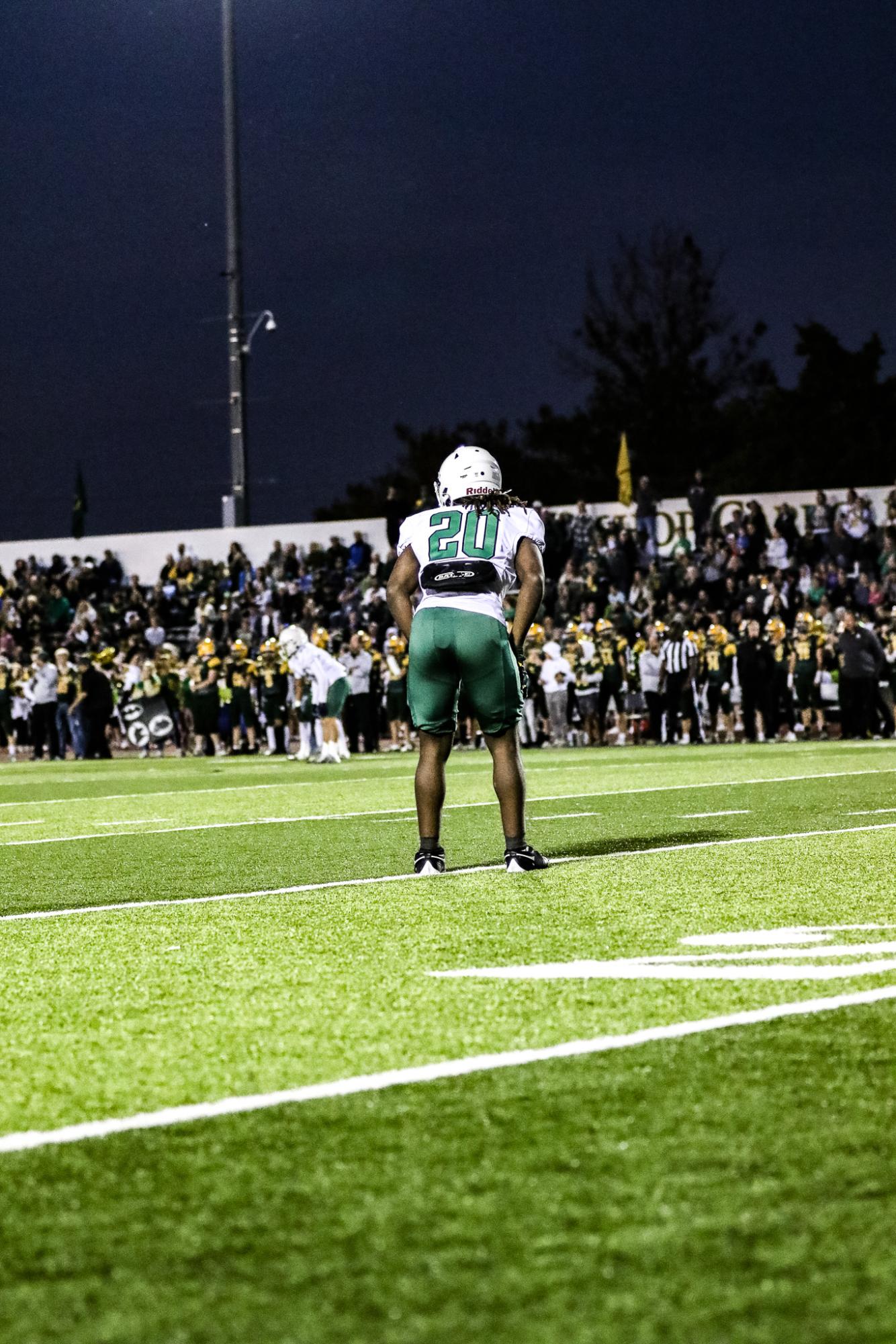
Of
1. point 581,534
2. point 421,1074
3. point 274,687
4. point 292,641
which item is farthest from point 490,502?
point 581,534

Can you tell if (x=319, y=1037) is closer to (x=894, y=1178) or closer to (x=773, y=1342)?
(x=894, y=1178)

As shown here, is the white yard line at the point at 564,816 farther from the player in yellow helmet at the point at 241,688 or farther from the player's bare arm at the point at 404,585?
the player in yellow helmet at the point at 241,688

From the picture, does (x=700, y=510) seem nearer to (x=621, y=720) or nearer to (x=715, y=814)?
(x=621, y=720)

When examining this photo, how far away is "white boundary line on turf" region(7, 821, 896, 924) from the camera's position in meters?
7.64

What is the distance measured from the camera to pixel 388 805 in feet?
46.9

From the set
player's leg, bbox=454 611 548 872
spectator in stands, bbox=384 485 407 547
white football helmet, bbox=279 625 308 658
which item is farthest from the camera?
spectator in stands, bbox=384 485 407 547

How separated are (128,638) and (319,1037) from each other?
34.2m

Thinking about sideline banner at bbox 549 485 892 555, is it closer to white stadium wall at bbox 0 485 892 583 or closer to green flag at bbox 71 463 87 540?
white stadium wall at bbox 0 485 892 583

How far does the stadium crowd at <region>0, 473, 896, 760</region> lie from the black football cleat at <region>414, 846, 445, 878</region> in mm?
16007

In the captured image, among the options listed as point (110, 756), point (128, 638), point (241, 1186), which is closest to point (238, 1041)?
point (241, 1186)

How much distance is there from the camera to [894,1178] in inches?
128

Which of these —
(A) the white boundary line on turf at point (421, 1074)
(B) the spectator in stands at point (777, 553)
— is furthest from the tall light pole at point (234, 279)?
(A) the white boundary line on turf at point (421, 1074)

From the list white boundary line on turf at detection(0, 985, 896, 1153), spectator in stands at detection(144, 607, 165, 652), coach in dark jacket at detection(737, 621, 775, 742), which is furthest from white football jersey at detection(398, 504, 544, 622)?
spectator in stands at detection(144, 607, 165, 652)

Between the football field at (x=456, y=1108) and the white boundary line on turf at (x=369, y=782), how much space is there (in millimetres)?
6548
